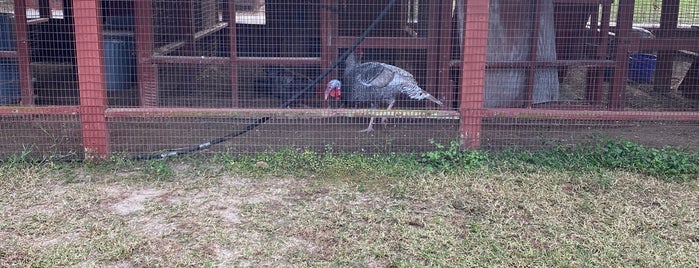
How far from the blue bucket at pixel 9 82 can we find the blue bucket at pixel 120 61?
39.0 inches

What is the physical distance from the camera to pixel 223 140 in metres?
5.09

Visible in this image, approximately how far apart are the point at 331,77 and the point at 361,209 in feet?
→ 9.14

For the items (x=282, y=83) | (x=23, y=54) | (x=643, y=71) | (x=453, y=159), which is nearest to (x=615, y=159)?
(x=453, y=159)

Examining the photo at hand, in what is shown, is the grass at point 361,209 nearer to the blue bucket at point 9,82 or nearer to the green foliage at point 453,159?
the green foliage at point 453,159

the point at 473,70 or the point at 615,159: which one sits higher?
the point at 473,70

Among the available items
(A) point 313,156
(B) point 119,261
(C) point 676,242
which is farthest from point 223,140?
(C) point 676,242

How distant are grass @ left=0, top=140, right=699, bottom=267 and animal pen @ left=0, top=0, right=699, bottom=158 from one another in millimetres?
347

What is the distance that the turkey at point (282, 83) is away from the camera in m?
6.87

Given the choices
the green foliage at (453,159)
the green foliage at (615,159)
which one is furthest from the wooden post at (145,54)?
the green foliage at (615,159)

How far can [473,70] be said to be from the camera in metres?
4.81

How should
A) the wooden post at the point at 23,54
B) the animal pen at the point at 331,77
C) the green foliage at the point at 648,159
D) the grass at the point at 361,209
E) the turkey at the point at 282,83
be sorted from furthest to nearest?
the turkey at the point at 282,83, the wooden post at the point at 23,54, the animal pen at the point at 331,77, the green foliage at the point at 648,159, the grass at the point at 361,209

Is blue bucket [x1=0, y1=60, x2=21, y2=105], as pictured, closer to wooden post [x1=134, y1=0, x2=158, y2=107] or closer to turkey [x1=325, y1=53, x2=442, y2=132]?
wooden post [x1=134, y1=0, x2=158, y2=107]

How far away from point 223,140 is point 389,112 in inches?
54.1

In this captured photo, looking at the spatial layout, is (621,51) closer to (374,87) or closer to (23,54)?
(374,87)
